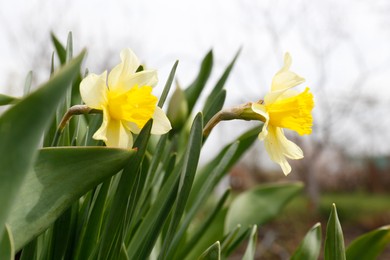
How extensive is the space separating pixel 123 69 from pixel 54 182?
0.46ft

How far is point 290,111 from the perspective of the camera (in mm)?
479

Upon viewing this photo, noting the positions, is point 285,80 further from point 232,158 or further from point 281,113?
point 232,158

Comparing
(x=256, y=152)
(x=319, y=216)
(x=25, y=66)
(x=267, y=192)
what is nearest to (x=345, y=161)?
(x=256, y=152)

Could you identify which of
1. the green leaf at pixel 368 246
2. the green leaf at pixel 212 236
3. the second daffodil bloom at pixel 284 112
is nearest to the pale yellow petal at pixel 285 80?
the second daffodil bloom at pixel 284 112

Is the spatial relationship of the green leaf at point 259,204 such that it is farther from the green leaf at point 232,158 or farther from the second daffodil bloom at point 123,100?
the second daffodil bloom at point 123,100

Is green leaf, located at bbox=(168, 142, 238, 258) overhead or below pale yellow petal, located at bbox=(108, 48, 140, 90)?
below

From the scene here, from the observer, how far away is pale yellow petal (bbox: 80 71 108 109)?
415mm

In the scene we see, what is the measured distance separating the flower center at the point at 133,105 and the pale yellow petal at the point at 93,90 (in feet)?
0.04

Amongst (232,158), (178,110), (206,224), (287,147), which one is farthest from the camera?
(178,110)

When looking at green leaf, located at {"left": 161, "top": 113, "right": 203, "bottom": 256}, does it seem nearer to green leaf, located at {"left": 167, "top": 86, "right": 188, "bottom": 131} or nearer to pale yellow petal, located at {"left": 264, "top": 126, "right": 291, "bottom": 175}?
pale yellow petal, located at {"left": 264, "top": 126, "right": 291, "bottom": 175}

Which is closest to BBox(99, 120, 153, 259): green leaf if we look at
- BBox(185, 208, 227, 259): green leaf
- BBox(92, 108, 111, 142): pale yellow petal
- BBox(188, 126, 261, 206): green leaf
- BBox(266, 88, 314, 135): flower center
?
BBox(92, 108, 111, 142): pale yellow petal

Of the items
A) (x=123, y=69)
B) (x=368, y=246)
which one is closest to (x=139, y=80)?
(x=123, y=69)

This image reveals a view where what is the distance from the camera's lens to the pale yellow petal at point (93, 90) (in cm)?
41

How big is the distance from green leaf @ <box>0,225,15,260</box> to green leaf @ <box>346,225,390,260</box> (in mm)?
416
